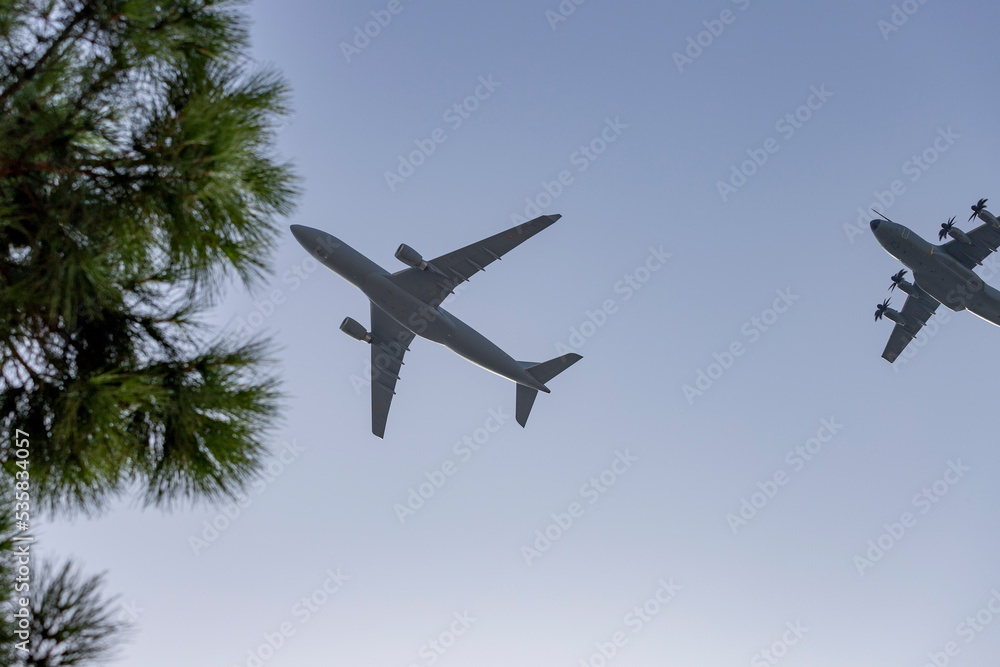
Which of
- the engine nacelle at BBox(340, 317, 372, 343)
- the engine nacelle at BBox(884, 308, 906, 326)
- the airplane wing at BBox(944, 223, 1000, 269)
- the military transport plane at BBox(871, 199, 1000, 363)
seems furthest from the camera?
the engine nacelle at BBox(884, 308, 906, 326)

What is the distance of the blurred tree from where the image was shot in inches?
167

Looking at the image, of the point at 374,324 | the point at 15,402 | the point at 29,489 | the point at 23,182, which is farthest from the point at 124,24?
the point at 374,324

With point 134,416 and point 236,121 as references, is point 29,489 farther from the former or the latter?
point 236,121

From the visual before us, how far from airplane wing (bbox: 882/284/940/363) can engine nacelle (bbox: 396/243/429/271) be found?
2282 cm

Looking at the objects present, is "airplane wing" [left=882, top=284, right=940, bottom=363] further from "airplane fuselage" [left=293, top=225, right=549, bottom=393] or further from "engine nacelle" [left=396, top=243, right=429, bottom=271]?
"engine nacelle" [left=396, top=243, right=429, bottom=271]

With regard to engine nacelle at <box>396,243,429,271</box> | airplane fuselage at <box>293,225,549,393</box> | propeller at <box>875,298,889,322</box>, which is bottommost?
airplane fuselage at <box>293,225,549,393</box>

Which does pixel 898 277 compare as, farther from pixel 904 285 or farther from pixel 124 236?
pixel 124 236

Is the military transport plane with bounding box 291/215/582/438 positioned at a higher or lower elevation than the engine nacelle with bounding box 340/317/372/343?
higher

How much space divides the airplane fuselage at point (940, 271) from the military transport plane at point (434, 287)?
13.6 m

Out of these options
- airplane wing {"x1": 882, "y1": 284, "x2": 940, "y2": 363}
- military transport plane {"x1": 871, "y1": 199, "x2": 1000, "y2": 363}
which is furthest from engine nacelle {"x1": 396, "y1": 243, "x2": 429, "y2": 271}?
airplane wing {"x1": 882, "y1": 284, "x2": 940, "y2": 363}

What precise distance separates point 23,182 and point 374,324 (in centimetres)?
2141

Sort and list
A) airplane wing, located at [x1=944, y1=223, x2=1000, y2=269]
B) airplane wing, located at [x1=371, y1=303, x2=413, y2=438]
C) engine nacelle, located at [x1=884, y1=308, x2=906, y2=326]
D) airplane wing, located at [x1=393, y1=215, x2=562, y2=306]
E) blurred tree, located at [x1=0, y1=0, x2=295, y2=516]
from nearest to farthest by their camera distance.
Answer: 1. blurred tree, located at [x1=0, y1=0, x2=295, y2=516]
2. airplane wing, located at [x1=393, y1=215, x2=562, y2=306]
3. airplane wing, located at [x1=371, y1=303, x2=413, y2=438]
4. airplane wing, located at [x1=944, y1=223, x2=1000, y2=269]
5. engine nacelle, located at [x1=884, y1=308, x2=906, y2=326]

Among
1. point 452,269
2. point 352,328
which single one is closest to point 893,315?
point 452,269

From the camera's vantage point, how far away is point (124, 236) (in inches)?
176
